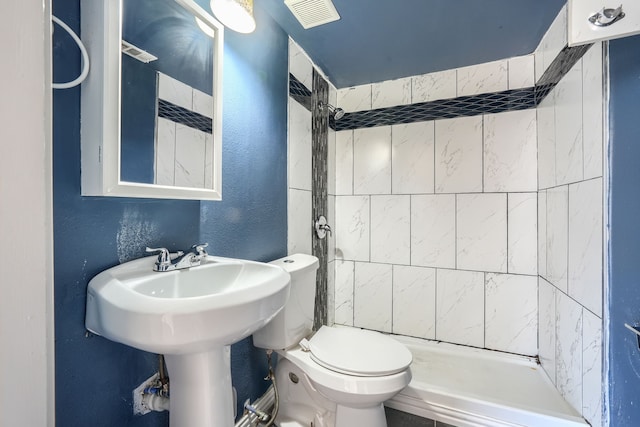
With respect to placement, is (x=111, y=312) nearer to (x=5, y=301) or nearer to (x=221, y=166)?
(x=5, y=301)

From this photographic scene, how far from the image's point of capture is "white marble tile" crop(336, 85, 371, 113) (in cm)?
219

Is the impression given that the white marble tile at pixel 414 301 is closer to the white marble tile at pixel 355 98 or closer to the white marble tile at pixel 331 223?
the white marble tile at pixel 331 223

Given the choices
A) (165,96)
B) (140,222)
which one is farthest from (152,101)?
(140,222)

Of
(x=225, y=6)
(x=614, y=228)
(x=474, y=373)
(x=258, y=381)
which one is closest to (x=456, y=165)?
(x=614, y=228)

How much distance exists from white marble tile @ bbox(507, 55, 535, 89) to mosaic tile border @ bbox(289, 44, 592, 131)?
4 centimetres

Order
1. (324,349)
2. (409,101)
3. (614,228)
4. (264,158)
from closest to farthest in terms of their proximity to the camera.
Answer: (614,228) < (324,349) < (264,158) < (409,101)

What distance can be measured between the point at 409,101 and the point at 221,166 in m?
1.50

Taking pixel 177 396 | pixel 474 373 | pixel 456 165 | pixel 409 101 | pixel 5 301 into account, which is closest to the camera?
pixel 5 301

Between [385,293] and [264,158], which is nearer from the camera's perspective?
[264,158]

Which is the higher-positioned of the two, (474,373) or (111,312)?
(111,312)

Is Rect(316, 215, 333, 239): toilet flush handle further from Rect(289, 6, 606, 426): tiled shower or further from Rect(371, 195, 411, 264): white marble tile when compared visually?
Rect(371, 195, 411, 264): white marble tile

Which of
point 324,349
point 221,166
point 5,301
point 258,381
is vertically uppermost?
point 221,166

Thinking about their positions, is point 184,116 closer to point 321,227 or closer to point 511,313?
point 321,227

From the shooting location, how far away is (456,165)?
1.93 m
